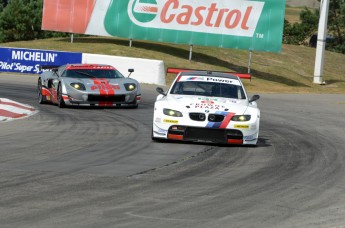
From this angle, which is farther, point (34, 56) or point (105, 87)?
point (34, 56)

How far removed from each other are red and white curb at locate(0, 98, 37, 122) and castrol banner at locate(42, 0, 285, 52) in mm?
19753

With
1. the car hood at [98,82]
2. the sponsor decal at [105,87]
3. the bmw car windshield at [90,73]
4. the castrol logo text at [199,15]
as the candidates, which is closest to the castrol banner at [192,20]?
the castrol logo text at [199,15]

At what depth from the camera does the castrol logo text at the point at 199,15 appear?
40500 mm

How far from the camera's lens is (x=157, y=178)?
Answer: 1091 cm

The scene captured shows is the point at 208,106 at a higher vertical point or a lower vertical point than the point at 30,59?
higher

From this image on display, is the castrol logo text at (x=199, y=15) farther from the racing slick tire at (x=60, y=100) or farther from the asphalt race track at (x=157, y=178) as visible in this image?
the asphalt race track at (x=157, y=178)

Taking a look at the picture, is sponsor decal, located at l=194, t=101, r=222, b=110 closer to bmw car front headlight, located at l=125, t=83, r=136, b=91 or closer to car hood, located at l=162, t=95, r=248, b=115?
car hood, located at l=162, t=95, r=248, b=115

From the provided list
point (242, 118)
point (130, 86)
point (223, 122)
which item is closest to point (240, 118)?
point (242, 118)

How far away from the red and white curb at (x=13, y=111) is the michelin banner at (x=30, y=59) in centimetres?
1259

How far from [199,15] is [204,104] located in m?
26.2

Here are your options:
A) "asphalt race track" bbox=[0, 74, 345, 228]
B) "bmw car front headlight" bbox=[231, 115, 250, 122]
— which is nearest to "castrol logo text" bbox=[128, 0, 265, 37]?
"asphalt race track" bbox=[0, 74, 345, 228]

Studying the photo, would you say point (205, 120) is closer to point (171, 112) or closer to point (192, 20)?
point (171, 112)

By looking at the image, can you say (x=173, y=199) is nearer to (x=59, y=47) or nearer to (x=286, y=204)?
(x=286, y=204)

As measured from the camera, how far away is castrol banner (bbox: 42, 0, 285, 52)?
40.3m
